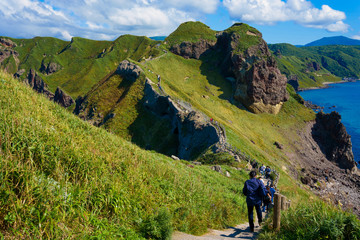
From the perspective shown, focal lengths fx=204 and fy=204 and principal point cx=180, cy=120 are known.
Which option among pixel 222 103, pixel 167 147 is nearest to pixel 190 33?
pixel 222 103

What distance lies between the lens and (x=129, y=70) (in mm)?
68000

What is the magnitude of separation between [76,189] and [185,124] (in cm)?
4095

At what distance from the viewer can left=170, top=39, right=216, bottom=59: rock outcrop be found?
11775 cm

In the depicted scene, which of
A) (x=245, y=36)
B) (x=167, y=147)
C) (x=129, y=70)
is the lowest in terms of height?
(x=167, y=147)

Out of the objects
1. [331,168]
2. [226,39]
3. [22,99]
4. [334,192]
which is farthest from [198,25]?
[22,99]

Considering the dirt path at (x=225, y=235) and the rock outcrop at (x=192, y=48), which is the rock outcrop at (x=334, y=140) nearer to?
the rock outcrop at (x=192, y=48)

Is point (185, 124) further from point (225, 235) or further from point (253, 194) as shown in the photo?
point (225, 235)

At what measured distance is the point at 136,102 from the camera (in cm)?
5856

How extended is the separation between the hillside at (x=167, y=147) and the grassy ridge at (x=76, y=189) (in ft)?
0.14

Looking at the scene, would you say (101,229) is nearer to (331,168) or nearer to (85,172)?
(85,172)

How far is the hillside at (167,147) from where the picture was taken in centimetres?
591

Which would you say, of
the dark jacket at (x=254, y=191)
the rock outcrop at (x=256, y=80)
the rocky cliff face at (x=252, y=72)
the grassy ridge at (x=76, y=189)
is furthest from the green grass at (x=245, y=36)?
the grassy ridge at (x=76, y=189)

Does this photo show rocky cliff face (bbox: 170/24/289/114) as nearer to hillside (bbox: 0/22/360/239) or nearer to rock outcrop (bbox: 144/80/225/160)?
hillside (bbox: 0/22/360/239)

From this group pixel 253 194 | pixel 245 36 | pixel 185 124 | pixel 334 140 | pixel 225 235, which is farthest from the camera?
pixel 245 36
